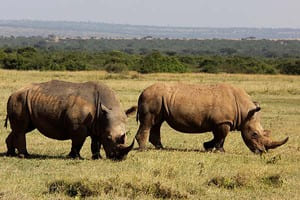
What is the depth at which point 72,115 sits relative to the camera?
540 inches

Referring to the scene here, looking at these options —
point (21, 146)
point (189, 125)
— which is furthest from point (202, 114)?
point (21, 146)

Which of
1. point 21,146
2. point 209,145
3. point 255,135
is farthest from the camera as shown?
point 209,145

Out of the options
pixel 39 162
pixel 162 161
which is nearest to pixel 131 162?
pixel 162 161

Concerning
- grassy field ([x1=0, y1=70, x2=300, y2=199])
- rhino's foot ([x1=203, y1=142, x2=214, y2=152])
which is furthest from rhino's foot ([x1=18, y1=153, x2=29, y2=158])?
rhino's foot ([x1=203, y1=142, x2=214, y2=152])

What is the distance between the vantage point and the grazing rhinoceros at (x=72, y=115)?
1356 cm

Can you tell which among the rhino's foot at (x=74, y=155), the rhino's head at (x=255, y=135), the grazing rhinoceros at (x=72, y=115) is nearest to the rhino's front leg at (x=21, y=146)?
the grazing rhinoceros at (x=72, y=115)

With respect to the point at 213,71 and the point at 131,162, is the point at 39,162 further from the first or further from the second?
the point at 213,71

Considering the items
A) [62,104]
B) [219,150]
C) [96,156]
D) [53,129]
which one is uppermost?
[62,104]

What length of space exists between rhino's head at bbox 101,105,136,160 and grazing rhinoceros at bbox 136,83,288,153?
6.94 ft

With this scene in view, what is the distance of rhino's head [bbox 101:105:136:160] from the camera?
13.4 meters

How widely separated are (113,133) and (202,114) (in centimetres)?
298

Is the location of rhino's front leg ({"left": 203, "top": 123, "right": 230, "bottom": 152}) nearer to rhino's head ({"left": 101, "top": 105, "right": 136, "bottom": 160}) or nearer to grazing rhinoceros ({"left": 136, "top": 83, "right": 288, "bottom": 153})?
grazing rhinoceros ({"left": 136, "top": 83, "right": 288, "bottom": 153})

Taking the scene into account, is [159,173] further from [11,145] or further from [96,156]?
[11,145]

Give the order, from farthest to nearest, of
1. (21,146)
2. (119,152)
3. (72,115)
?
(21,146) → (72,115) → (119,152)
